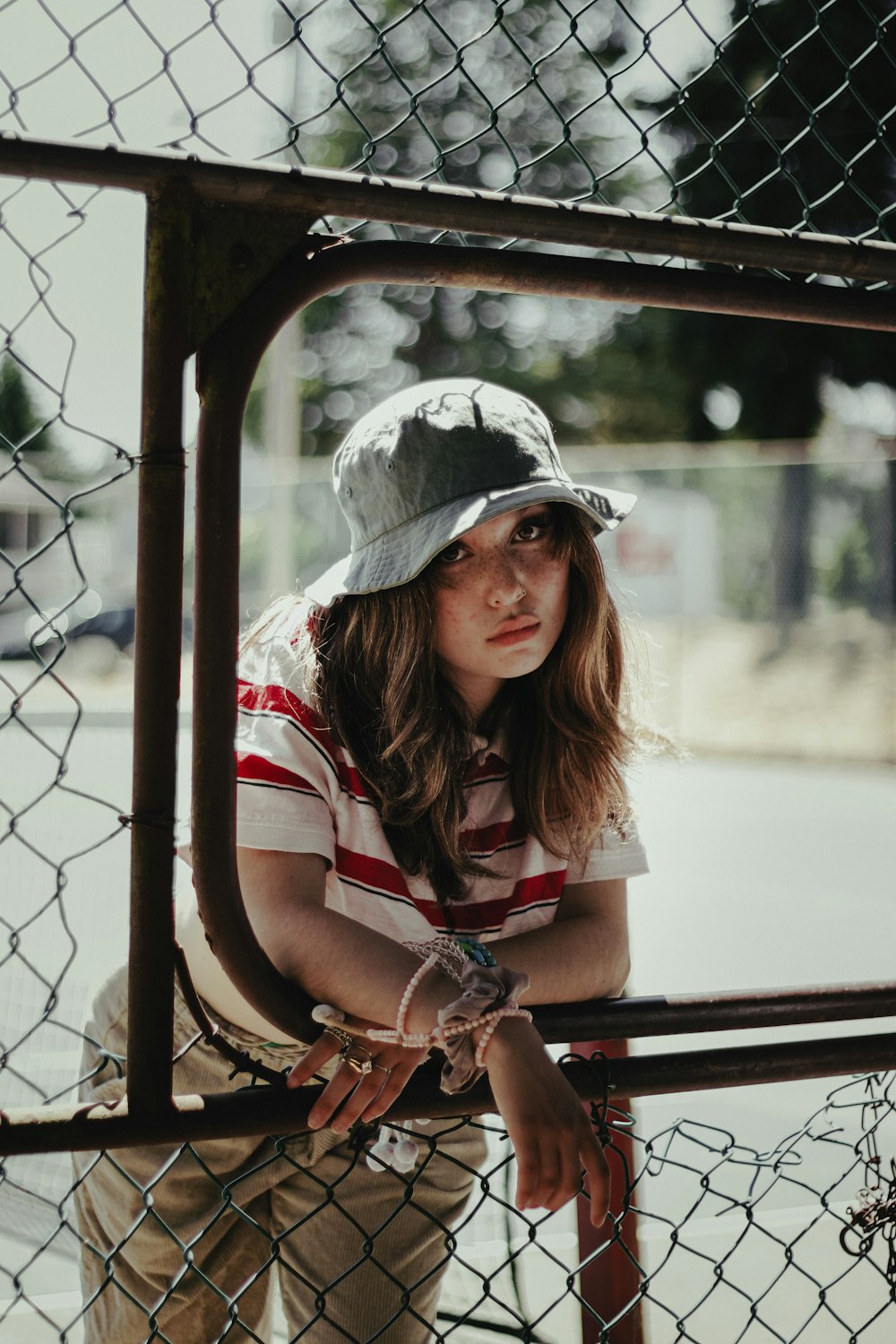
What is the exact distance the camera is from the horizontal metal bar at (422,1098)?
1209 mm

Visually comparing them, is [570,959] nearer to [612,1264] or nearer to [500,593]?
[500,593]

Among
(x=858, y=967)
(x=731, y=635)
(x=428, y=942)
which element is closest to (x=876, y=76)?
(x=731, y=635)

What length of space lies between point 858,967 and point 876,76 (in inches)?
324

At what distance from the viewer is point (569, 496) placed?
1.46 meters

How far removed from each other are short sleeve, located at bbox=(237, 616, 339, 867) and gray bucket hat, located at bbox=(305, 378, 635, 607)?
14cm

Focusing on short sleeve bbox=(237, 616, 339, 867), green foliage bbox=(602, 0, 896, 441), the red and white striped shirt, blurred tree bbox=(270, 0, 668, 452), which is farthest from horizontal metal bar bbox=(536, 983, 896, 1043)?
blurred tree bbox=(270, 0, 668, 452)

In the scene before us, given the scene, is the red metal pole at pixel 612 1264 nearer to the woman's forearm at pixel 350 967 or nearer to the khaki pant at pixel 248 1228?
the khaki pant at pixel 248 1228

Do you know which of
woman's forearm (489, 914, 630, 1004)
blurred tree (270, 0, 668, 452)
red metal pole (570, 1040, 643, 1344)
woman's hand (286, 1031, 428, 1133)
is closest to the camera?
woman's hand (286, 1031, 428, 1133)

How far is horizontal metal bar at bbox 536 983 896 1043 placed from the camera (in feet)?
4.46

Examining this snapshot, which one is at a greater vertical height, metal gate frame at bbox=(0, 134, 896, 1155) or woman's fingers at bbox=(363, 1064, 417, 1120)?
metal gate frame at bbox=(0, 134, 896, 1155)

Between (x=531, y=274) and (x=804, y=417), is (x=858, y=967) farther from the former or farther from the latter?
(x=804, y=417)

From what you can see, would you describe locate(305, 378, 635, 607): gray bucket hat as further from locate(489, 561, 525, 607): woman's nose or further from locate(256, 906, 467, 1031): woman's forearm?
locate(256, 906, 467, 1031): woman's forearm

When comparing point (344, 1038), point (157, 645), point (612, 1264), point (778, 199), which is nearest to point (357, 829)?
point (344, 1038)

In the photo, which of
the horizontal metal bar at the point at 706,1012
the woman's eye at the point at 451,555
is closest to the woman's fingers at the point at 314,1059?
the horizontal metal bar at the point at 706,1012
